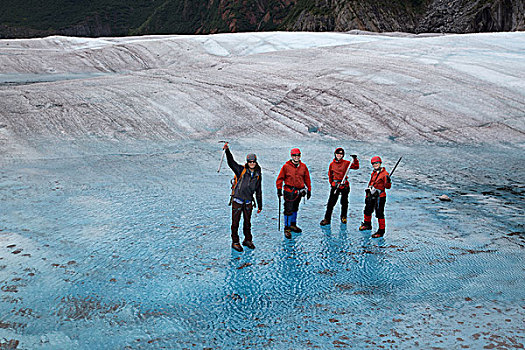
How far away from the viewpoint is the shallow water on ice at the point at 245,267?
3.89 meters

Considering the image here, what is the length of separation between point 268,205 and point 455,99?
7.75m

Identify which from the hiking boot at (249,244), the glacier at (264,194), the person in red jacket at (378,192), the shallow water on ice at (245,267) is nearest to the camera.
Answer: the shallow water on ice at (245,267)

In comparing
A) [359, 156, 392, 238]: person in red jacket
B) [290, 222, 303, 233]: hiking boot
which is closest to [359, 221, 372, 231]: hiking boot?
[359, 156, 392, 238]: person in red jacket

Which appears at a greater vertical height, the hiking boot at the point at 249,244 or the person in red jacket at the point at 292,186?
the person in red jacket at the point at 292,186

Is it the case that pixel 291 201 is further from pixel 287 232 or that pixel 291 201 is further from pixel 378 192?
pixel 378 192

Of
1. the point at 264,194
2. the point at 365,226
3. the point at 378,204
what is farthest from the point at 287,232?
the point at 264,194

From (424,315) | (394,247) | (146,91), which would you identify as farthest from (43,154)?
(424,315)

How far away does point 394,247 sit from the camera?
5.69 m

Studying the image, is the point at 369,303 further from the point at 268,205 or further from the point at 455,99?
the point at 455,99

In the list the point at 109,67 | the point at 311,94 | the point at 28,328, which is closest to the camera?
the point at 28,328

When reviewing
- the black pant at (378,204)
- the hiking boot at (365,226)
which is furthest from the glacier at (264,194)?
the black pant at (378,204)

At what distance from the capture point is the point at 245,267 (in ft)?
16.7

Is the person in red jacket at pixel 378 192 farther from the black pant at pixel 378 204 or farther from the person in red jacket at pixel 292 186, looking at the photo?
the person in red jacket at pixel 292 186

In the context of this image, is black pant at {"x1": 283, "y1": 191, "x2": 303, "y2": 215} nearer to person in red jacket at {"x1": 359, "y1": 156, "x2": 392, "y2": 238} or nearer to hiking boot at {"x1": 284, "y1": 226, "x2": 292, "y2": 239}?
hiking boot at {"x1": 284, "y1": 226, "x2": 292, "y2": 239}
